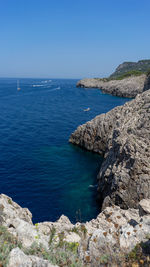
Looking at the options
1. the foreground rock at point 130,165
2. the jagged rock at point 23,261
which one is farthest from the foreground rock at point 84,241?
the foreground rock at point 130,165

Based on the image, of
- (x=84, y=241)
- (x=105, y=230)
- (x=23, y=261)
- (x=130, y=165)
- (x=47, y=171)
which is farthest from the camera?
(x=47, y=171)

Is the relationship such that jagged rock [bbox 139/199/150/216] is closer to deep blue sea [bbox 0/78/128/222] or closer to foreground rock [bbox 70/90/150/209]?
deep blue sea [bbox 0/78/128/222]

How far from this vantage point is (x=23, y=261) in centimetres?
970

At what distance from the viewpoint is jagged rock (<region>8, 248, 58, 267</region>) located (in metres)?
9.38

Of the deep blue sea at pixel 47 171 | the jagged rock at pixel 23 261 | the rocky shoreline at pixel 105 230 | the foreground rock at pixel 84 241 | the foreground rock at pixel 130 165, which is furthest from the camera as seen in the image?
the deep blue sea at pixel 47 171

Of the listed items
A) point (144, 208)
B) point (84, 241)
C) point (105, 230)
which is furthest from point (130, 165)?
point (84, 241)

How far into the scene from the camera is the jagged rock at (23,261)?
30.8ft

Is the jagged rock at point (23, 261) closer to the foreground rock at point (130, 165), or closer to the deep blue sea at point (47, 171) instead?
the deep blue sea at point (47, 171)

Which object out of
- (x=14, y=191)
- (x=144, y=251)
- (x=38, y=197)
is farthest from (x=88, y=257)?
(x=14, y=191)

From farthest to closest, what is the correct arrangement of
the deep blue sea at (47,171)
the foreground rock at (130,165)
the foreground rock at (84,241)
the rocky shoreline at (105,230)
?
the deep blue sea at (47,171) < the foreground rock at (130,165) < the rocky shoreline at (105,230) < the foreground rock at (84,241)

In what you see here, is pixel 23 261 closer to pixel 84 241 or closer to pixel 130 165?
pixel 84 241

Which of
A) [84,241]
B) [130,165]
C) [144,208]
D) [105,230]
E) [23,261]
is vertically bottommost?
[105,230]

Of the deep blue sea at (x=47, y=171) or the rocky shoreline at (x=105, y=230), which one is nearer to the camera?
the rocky shoreline at (x=105, y=230)

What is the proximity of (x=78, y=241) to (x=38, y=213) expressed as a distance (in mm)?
16618
